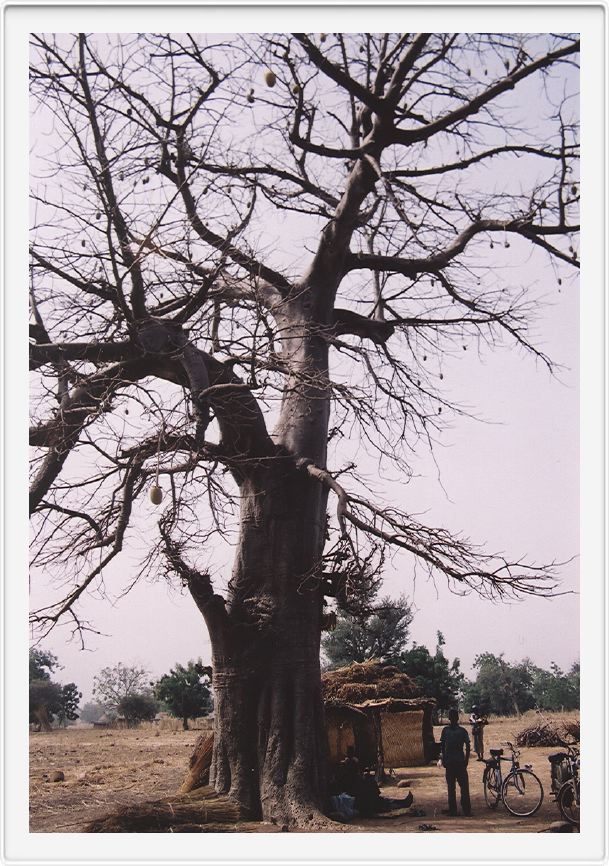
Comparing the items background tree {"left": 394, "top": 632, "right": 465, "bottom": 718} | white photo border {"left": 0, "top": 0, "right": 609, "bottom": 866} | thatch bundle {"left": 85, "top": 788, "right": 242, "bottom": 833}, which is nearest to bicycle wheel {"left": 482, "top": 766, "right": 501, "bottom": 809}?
white photo border {"left": 0, "top": 0, "right": 609, "bottom": 866}

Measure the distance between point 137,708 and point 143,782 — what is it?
9.89 metres

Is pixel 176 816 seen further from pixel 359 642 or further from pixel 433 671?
pixel 359 642

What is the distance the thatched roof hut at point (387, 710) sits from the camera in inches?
353

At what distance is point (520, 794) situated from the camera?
6.57 metres

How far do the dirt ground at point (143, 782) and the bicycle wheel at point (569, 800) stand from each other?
5.9 inches

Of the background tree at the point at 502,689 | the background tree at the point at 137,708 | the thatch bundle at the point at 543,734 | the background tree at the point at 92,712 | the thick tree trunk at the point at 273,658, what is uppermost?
the thick tree trunk at the point at 273,658

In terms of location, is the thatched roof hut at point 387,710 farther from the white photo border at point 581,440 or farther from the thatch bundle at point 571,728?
the white photo border at point 581,440

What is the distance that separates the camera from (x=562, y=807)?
5.50 m

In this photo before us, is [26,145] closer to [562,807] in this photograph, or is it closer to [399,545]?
[399,545]

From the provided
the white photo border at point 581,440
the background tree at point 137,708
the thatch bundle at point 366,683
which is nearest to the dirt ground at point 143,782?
the white photo border at point 581,440

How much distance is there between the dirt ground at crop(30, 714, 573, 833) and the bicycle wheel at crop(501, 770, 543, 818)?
3.4 inches

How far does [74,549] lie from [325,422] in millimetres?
1981
